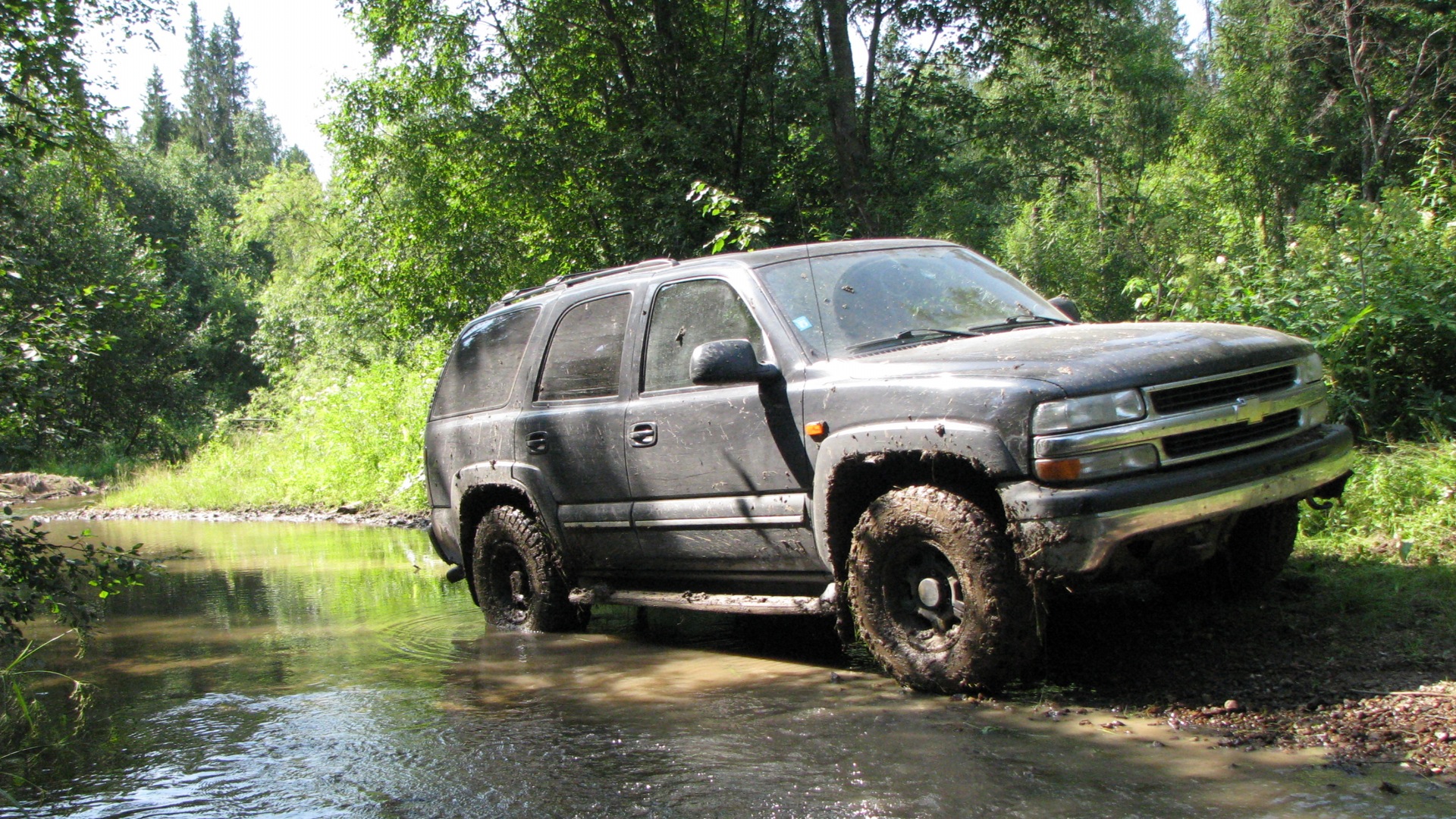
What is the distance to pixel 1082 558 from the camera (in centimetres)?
396

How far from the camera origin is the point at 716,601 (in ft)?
17.9

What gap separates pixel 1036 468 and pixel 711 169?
9222 mm

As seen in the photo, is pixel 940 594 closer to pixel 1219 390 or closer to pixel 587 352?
pixel 1219 390

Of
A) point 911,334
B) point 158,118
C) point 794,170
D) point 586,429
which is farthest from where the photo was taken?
point 158,118

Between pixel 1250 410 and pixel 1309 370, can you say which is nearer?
pixel 1250 410

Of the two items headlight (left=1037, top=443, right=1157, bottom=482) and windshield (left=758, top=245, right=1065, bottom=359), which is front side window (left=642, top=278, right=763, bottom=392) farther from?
headlight (left=1037, top=443, right=1157, bottom=482)

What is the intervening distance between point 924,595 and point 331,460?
16026 mm

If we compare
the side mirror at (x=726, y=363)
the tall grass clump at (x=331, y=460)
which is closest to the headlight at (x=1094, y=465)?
the side mirror at (x=726, y=363)

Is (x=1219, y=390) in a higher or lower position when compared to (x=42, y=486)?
lower

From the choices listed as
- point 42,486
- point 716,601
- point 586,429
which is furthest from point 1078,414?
point 42,486

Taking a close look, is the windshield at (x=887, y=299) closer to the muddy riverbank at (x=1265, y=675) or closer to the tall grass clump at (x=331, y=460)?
the muddy riverbank at (x=1265, y=675)

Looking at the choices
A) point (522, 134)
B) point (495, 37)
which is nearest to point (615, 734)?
point (522, 134)

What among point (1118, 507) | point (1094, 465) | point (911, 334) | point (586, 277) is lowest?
point (1118, 507)

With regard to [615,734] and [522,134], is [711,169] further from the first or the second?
[615,734]
